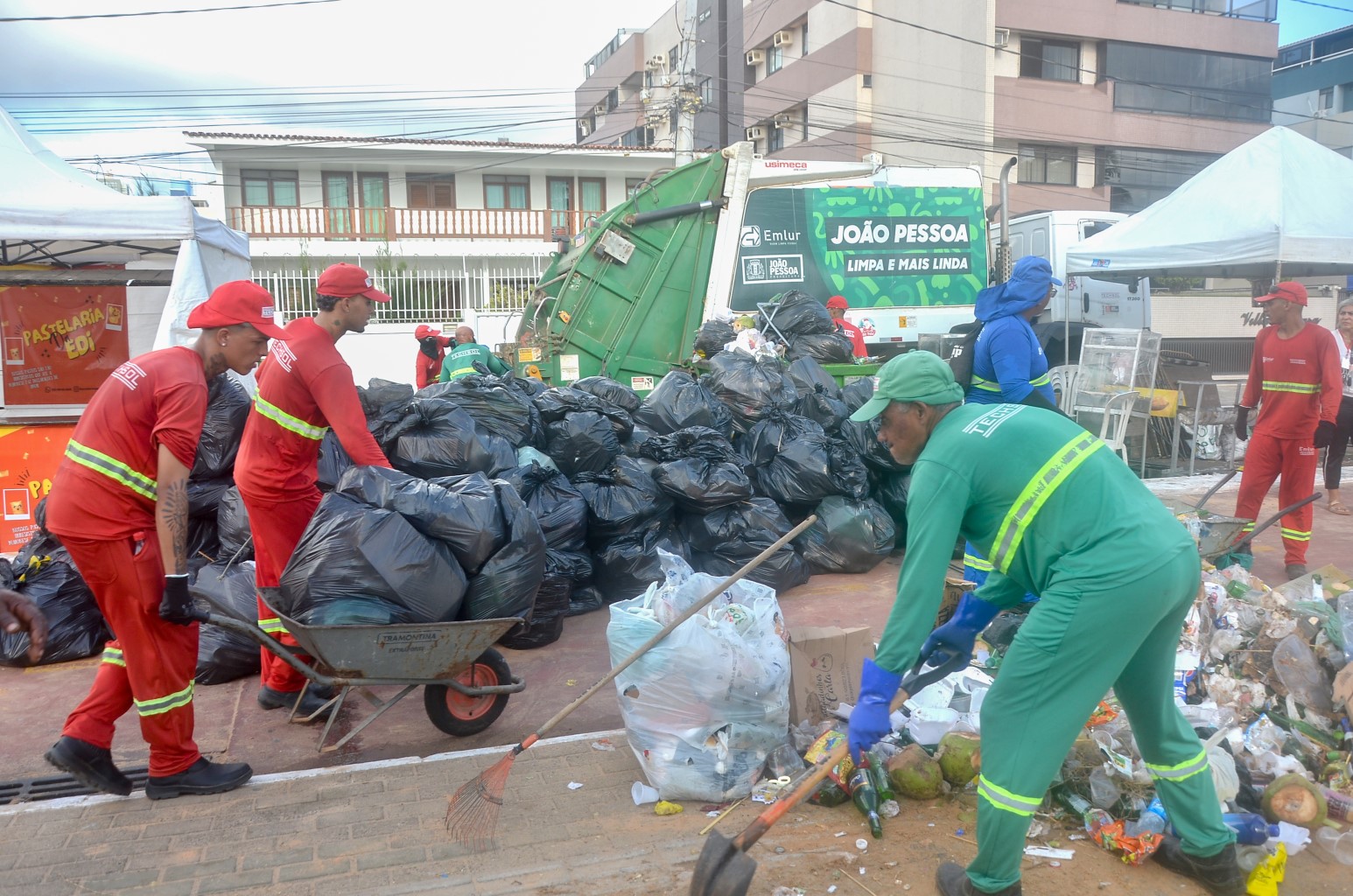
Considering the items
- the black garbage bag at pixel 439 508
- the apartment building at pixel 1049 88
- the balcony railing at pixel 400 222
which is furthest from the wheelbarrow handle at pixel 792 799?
the apartment building at pixel 1049 88

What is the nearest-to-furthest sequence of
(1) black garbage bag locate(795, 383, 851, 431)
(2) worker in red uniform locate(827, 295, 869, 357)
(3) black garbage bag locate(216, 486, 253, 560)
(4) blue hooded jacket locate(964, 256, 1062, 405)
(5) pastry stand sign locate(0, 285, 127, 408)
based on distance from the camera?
(4) blue hooded jacket locate(964, 256, 1062, 405) → (3) black garbage bag locate(216, 486, 253, 560) → (1) black garbage bag locate(795, 383, 851, 431) → (5) pastry stand sign locate(0, 285, 127, 408) → (2) worker in red uniform locate(827, 295, 869, 357)

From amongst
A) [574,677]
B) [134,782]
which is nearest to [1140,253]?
[574,677]

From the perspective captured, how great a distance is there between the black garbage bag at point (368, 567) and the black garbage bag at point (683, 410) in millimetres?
2737

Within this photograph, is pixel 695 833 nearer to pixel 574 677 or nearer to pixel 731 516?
pixel 574 677

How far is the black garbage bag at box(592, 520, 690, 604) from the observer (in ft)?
17.4

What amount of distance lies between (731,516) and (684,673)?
2440 millimetres

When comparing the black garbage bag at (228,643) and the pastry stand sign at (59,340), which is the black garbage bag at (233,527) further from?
the pastry stand sign at (59,340)

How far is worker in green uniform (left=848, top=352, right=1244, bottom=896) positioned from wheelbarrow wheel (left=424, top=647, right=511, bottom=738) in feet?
5.78

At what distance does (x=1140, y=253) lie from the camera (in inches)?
369

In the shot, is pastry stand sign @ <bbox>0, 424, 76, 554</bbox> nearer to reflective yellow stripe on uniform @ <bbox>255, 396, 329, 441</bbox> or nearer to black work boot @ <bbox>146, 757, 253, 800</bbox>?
reflective yellow stripe on uniform @ <bbox>255, 396, 329, 441</bbox>

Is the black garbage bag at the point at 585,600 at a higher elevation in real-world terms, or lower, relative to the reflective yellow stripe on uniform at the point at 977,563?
lower

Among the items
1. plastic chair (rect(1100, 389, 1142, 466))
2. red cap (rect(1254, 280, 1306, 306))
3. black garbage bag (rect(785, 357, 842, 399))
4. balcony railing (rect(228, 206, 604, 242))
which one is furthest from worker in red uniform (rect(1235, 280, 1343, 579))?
balcony railing (rect(228, 206, 604, 242))

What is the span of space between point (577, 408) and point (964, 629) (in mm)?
3395

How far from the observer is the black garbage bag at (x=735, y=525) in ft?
18.0
